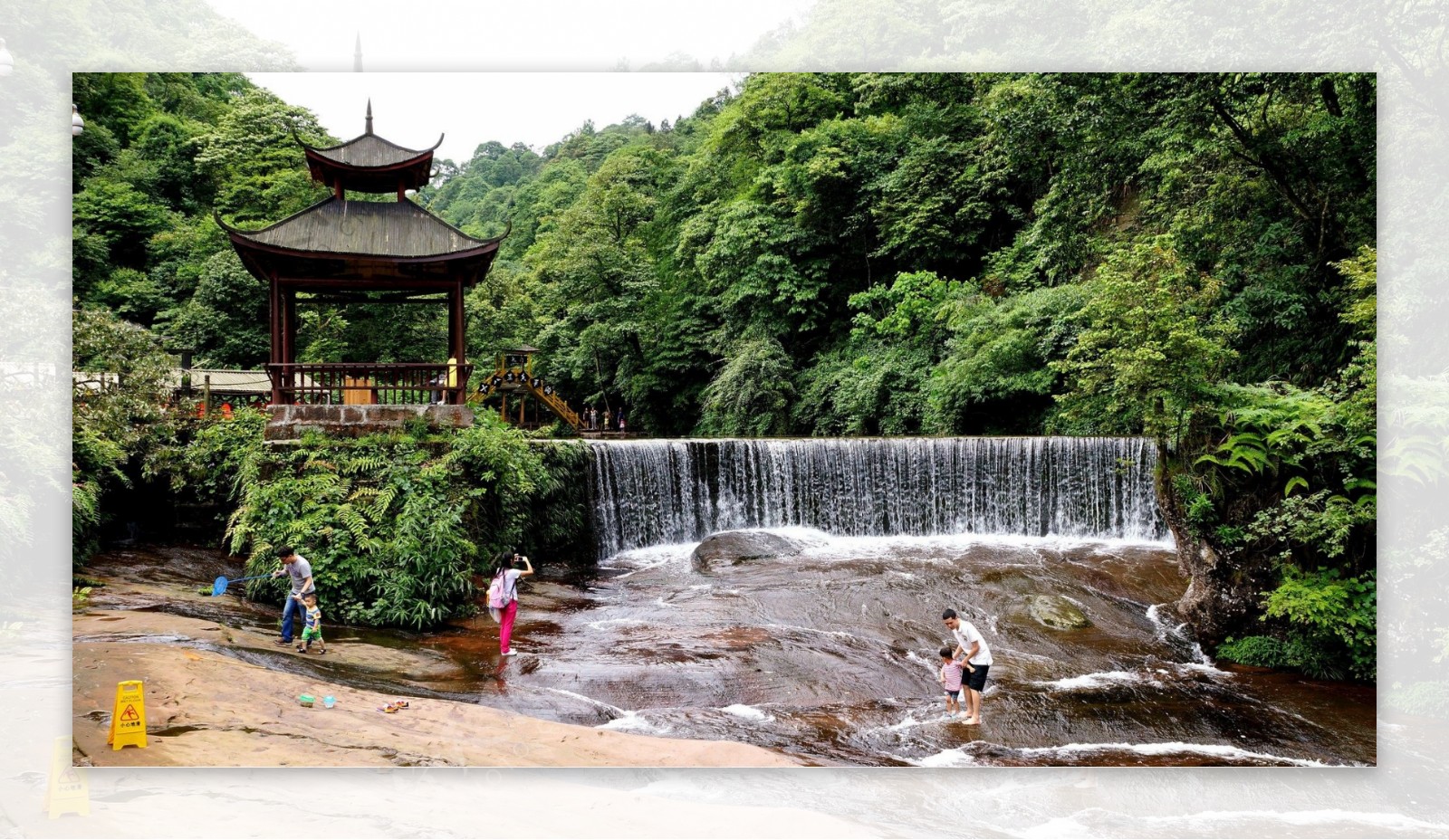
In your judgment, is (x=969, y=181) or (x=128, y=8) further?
(x=969, y=181)

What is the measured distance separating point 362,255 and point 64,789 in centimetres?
631

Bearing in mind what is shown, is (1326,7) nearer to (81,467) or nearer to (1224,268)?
(1224,268)

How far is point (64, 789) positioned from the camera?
4.27 metres

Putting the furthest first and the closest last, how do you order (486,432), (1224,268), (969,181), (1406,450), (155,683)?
1. (969,181)
2. (1224,268)
3. (486,432)
4. (1406,450)
5. (155,683)

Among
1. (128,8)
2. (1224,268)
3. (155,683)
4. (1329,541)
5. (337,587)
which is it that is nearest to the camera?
(155,683)

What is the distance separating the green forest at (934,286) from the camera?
7977mm

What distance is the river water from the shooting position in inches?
244

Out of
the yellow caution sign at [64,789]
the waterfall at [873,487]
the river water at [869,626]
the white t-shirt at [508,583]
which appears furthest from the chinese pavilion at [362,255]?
the yellow caution sign at [64,789]

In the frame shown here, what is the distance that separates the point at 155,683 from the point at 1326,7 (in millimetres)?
9558

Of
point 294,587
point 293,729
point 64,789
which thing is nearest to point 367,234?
point 294,587

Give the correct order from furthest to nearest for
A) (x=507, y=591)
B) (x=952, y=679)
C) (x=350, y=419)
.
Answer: (x=350, y=419), (x=507, y=591), (x=952, y=679)

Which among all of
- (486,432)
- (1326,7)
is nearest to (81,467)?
(486,432)

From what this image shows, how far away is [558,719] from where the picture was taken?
240 inches

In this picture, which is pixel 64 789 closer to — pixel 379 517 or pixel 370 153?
pixel 379 517
